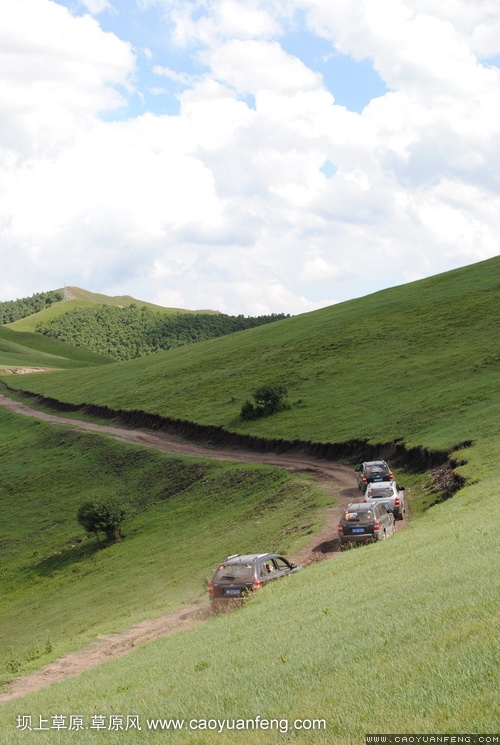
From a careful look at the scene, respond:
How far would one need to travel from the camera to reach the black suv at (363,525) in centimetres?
2878

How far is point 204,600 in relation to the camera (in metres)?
26.8

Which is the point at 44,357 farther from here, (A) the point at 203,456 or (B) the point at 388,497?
(B) the point at 388,497

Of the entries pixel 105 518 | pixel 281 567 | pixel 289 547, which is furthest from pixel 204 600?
pixel 105 518

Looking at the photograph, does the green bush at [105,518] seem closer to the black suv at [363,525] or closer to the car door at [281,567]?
the black suv at [363,525]

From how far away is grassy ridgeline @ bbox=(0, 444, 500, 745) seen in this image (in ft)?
28.1

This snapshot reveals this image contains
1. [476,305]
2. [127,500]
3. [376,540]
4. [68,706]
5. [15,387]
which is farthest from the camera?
[15,387]

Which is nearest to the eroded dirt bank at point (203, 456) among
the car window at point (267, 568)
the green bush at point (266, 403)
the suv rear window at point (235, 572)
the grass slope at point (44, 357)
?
the suv rear window at point (235, 572)

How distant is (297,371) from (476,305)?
2300 cm

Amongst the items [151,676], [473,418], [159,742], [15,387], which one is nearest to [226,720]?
[159,742]

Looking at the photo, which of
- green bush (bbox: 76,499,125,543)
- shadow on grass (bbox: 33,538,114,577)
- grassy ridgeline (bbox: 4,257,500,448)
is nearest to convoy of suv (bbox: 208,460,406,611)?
grassy ridgeline (bbox: 4,257,500,448)

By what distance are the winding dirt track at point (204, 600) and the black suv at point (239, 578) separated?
112 cm

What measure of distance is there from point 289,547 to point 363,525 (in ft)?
13.8

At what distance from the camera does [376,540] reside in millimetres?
28766

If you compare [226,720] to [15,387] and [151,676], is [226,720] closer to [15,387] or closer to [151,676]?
[151,676]
